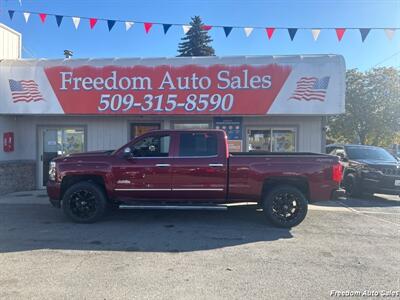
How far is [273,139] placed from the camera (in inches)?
474

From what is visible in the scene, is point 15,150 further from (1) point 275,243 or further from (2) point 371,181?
(2) point 371,181

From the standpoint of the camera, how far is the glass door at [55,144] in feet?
40.8

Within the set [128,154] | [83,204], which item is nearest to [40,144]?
[83,204]

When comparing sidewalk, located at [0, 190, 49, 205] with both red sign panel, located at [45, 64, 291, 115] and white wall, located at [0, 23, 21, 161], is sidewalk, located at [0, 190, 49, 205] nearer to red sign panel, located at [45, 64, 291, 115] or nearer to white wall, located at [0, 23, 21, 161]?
white wall, located at [0, 23, 21, 161]

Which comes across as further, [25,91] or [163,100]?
[25,91]

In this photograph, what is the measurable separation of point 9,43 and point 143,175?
8.38 metres

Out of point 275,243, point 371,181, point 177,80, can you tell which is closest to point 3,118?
point 177,80

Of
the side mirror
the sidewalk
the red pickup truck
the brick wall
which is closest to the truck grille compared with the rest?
the red pickup truck

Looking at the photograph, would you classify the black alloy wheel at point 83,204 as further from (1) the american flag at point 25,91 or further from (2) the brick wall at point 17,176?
(1) the american flag at point 25,91

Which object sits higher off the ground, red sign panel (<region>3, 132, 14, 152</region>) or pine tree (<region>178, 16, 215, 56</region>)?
pine tree (<region>178, 16, 215, 56</region>)

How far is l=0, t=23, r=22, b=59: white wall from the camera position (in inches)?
466

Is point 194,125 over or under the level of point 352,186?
over

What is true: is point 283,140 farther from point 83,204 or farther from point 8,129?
point 8,129

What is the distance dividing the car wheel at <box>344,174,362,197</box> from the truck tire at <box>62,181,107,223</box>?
8.11m
